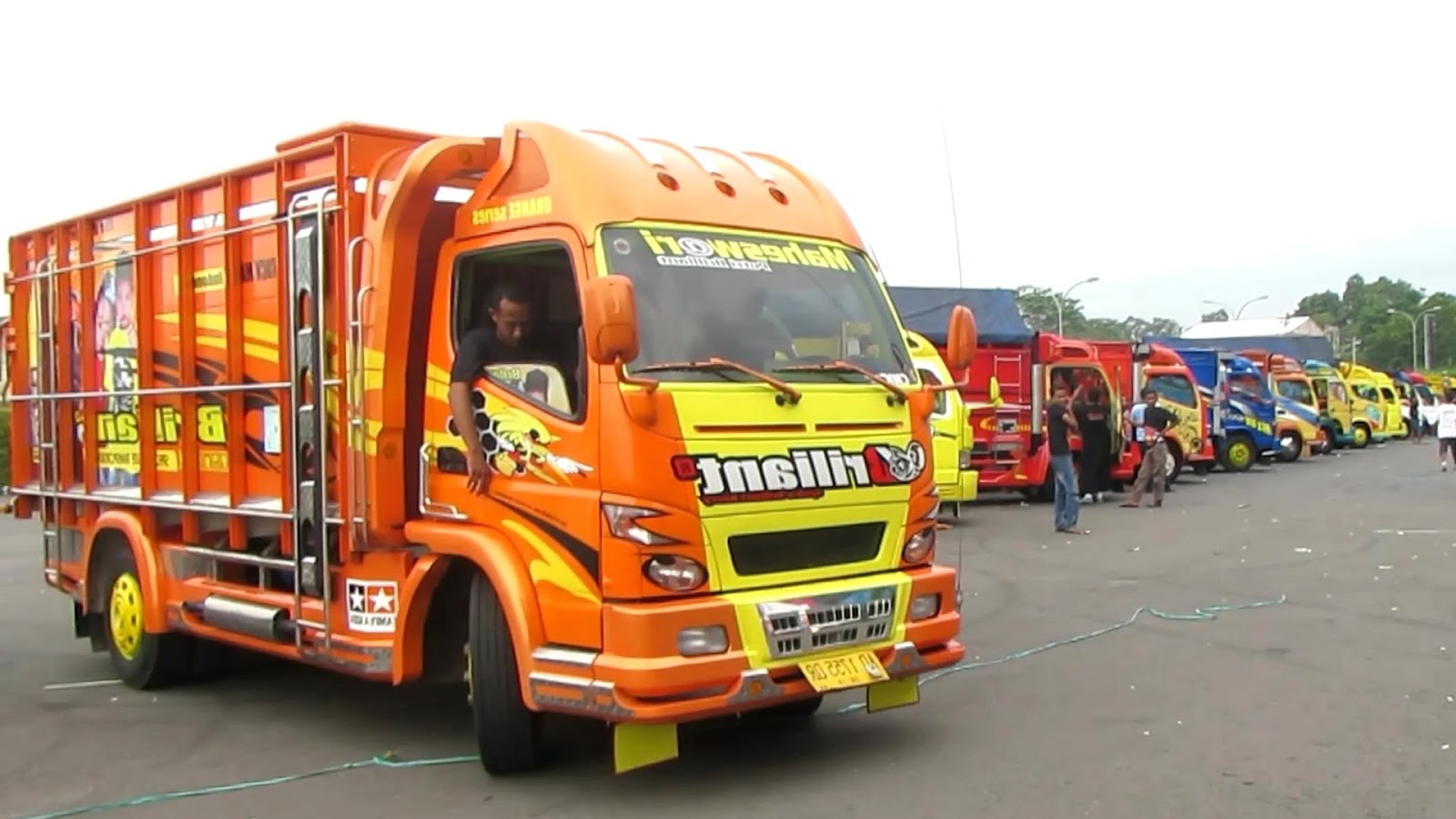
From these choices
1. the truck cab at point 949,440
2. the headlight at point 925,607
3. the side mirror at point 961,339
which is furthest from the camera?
the truck cab at point 949,440

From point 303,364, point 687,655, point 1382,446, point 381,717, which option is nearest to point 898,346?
point 687,655

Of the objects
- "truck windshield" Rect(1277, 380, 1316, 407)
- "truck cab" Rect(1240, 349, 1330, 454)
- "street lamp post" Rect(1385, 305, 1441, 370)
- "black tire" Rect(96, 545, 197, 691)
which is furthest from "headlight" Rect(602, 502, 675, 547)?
"street lamp post" Rect(1385, 305, 1441, 370)

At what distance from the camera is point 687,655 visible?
5.71 meters

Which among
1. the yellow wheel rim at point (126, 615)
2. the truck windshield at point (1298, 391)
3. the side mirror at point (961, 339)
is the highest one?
the side mirror at point (961, 339)

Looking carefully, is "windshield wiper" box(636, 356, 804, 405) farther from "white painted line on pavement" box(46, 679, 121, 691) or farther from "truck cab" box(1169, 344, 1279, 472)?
"truck cab" box(1169, 344, 1279, 472)

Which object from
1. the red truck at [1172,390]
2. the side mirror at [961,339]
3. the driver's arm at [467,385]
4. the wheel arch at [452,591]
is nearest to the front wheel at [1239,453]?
the red truck at [1172,390]

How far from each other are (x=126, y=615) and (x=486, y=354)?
159 inches

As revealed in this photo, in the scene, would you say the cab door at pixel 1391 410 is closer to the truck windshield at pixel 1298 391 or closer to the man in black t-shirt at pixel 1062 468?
the truck windshield at pixel 1298 391

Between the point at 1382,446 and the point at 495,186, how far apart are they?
4068 centimetres

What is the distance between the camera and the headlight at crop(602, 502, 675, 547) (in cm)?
571

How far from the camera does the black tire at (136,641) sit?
28.6 feet

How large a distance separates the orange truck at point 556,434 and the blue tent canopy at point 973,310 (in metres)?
13.8

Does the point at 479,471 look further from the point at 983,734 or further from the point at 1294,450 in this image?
the point at 1294,450

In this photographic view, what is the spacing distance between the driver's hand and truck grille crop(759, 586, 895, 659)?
1430 mm
